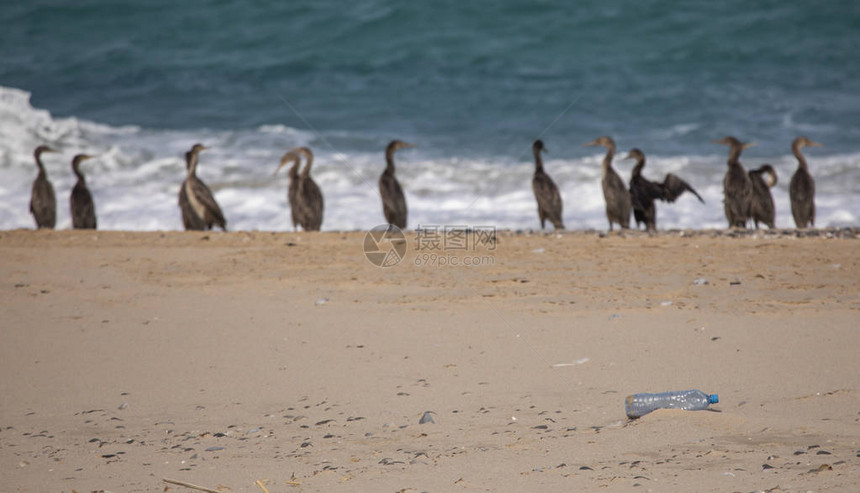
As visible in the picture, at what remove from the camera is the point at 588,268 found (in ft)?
21.0

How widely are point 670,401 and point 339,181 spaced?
1109 cm

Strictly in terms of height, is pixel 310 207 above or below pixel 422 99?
below

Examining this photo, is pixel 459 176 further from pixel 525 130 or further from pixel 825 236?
pixel 825 236

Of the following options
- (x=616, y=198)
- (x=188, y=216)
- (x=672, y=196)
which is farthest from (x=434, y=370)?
(x=188, y=216)

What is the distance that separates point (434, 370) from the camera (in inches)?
162

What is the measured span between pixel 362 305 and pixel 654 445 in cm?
278

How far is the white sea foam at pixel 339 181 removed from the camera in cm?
1212

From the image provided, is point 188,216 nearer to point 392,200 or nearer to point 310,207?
point 310,207

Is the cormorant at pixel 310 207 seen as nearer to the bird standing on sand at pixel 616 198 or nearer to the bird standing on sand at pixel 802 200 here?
the bird standing on sand at pixel 616 198

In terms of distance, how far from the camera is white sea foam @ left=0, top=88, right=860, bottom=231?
1212 centimetres

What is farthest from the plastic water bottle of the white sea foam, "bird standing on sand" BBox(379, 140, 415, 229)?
the white sea foam

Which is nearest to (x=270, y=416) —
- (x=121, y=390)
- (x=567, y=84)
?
(x=121, y=390)

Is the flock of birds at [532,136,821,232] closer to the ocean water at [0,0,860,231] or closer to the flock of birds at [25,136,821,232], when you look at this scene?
the flock of birds at [25,136,821,232]

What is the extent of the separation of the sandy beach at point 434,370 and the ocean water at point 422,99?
18.0 ft
